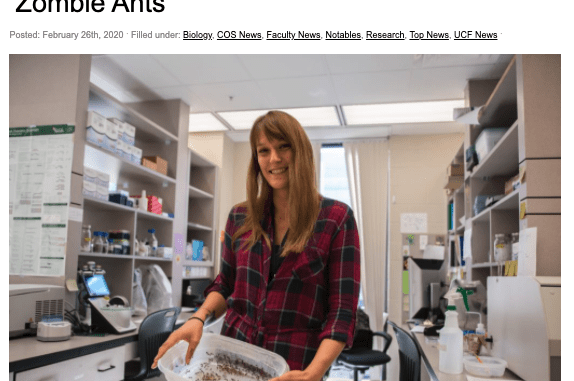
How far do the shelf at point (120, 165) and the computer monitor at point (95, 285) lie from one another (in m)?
0.81

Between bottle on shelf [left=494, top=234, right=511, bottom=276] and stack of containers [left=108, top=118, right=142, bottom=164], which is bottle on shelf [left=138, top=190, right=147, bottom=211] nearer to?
stack of containers [left=108, top=118, right=142, bottom=164]

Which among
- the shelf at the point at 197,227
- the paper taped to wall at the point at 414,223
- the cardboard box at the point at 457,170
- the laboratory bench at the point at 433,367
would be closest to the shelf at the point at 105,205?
the shelf at the point at 197,227

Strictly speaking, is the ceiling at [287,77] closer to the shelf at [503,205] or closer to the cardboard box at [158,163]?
the cardboard box at [158,163]

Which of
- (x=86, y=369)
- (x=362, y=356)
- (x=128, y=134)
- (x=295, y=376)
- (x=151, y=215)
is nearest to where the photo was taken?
(x=295, y=376)

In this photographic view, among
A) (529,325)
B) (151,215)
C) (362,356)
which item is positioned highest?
(151,215)

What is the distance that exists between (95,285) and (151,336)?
0.49 meters

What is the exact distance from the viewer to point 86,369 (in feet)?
6.89

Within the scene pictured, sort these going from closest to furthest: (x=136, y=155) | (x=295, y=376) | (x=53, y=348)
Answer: (x=295, y=376), (x=53, y=348), (x=136, y=155)

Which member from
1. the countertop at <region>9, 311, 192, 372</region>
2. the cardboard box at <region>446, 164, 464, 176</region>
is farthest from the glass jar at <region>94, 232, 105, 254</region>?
the cardboard box at <region>446, 164, 464, 176</region>

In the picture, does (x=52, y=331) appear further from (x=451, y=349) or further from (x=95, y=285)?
(x=451, y=349)

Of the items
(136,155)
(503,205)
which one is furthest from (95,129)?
(503,205)

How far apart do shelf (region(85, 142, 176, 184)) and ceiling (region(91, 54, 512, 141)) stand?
78 cm

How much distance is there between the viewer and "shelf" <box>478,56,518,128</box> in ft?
7.40
